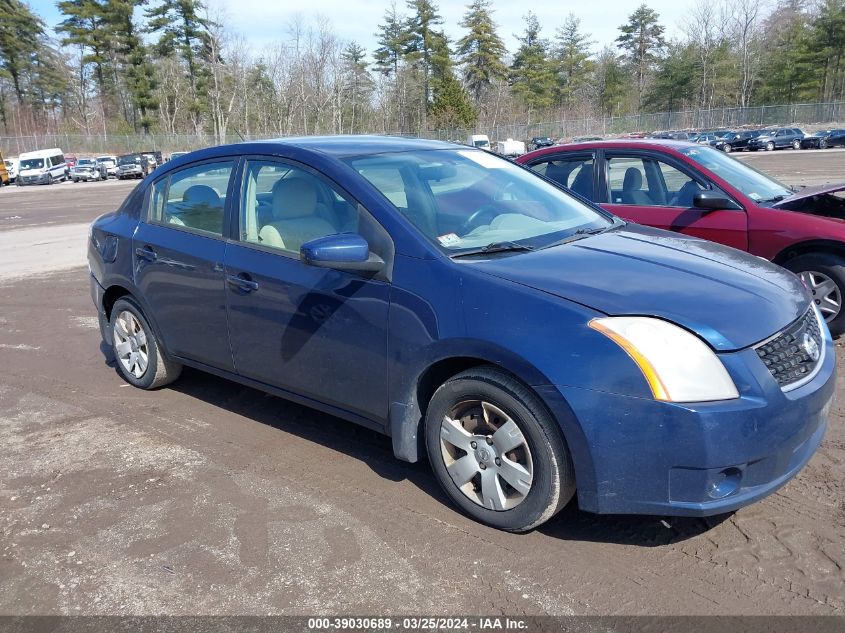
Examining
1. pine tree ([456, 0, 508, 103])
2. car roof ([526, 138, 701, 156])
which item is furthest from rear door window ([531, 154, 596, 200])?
pine tree ([456, 0, 508, 103])

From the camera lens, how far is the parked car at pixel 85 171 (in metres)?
47.2

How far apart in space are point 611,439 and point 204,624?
5.52 ft

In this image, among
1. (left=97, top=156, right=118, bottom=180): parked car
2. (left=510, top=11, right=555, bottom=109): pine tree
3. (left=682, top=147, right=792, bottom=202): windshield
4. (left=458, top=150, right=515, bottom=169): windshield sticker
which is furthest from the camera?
(left=510, top=11, right=555, bottom=109): pine tree

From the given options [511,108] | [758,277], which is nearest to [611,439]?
[758,277]

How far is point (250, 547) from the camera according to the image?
127 inches

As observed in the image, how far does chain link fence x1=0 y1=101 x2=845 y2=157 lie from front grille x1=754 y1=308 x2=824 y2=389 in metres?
62.6

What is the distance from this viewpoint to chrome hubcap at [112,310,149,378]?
513cm

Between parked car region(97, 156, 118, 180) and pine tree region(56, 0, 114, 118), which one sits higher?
pine tree region(56, 0, 114, 118)

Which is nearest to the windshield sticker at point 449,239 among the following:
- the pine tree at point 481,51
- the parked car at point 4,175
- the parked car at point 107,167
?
the parked car at point 4,175

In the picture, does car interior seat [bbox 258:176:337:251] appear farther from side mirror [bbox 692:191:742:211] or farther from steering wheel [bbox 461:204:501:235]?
side mirror [bbox 692:191:742:211]

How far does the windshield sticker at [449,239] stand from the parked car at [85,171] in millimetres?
49749

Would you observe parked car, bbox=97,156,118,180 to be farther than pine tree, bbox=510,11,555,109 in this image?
No

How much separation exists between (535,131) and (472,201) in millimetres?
68614

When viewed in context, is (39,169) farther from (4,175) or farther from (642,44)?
(642,44)
